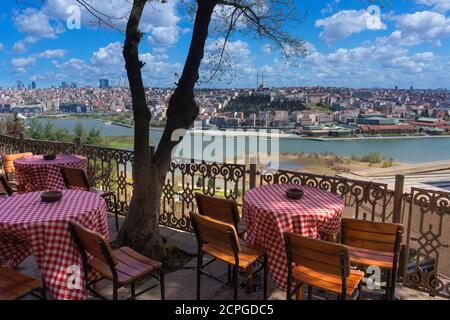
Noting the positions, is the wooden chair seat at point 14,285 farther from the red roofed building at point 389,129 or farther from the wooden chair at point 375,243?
the red roofed building at point 389,129

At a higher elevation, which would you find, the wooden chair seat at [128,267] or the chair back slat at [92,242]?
the chair back slat at [92,242]

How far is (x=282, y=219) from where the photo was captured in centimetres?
303

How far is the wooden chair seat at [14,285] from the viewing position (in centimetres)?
237

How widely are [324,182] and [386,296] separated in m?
1.32

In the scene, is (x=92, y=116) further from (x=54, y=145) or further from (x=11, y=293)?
(x=11, y=293)

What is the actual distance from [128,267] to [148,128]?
169cm

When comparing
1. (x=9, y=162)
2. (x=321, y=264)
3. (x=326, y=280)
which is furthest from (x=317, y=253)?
(x=9, y=162)

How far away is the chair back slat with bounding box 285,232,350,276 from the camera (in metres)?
2.31

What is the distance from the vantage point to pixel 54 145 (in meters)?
6.61

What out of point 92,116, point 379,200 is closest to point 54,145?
point 379,200

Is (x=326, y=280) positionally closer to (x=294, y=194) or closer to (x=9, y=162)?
(x=294, y=194)

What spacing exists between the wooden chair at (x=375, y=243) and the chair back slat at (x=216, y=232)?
3.39 ft

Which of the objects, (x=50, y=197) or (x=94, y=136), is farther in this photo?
(x=94, y=136)

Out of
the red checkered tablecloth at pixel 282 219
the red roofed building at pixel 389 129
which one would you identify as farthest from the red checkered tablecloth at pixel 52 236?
the red roofed building at pixel 389 129
